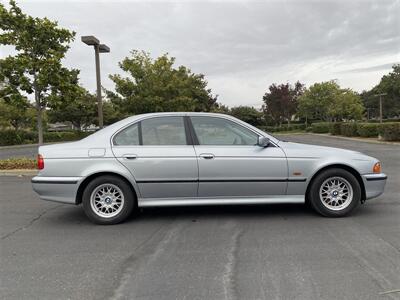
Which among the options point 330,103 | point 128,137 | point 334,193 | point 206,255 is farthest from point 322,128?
point 206,255

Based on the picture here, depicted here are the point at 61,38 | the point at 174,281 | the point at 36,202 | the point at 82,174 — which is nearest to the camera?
the point at 174,281

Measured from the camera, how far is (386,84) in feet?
181

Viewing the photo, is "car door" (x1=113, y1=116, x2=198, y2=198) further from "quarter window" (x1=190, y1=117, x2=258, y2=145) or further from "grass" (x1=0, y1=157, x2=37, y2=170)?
"grass" (x1=0, y1=157, x2=37, y2=170)

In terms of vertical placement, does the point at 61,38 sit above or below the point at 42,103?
above

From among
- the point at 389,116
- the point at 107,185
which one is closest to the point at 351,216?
the point at 107,185

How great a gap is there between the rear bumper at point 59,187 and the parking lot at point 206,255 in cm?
42

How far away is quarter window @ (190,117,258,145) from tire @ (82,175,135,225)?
1.28 m

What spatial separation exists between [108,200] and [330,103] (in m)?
47.4


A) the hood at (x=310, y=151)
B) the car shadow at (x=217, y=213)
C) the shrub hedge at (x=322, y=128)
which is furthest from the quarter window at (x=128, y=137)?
the shrub hedge at (x=322, y=128)

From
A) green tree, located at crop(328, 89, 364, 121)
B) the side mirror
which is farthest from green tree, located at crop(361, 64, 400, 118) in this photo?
the side mirror

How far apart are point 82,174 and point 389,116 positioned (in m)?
75.3

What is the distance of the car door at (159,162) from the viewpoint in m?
4.91

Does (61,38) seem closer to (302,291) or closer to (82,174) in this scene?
(82,174)

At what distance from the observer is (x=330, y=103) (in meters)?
48.0
